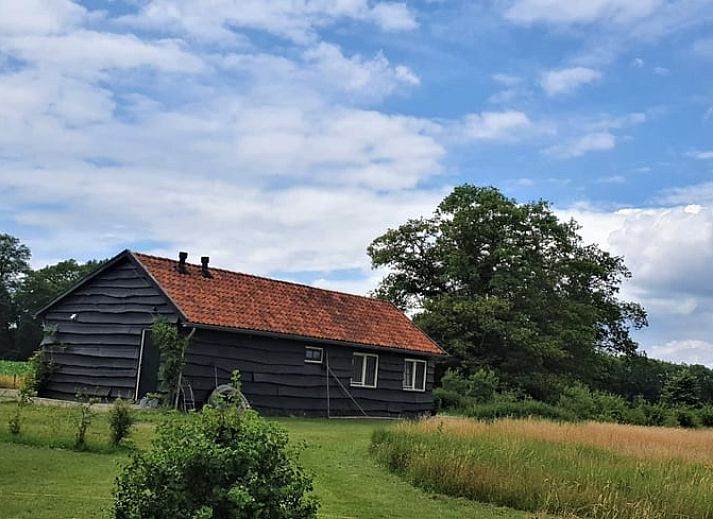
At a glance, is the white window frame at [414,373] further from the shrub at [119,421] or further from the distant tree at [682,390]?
the distant tree at [682,390]

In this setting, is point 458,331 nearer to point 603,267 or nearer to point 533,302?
point 533,302

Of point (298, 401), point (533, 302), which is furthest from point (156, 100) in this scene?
point (533, 302)

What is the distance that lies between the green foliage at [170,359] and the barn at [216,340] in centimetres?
45

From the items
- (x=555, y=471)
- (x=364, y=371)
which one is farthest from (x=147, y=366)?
Answer: (x=555, y=471)

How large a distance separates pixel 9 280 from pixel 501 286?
45605mm

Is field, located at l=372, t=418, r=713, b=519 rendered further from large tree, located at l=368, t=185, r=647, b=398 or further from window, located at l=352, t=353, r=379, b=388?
large tree, located at l=368, t=185, r=647, b=398

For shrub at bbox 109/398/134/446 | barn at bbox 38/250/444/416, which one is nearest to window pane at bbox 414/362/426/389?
barn at bbox 38/250/444/416

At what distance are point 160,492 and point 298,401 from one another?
1808 centimetres

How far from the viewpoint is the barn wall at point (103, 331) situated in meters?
21.6

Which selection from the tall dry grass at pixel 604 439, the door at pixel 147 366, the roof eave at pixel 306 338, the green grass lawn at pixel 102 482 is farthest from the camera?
the door at pixel 147 366

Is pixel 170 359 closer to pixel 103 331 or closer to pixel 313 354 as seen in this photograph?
pixel 103 331

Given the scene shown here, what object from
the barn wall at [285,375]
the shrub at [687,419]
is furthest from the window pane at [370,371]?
the shrub at [687,419]

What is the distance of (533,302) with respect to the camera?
1657 inches

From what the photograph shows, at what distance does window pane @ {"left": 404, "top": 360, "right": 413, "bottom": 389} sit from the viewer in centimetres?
2809
